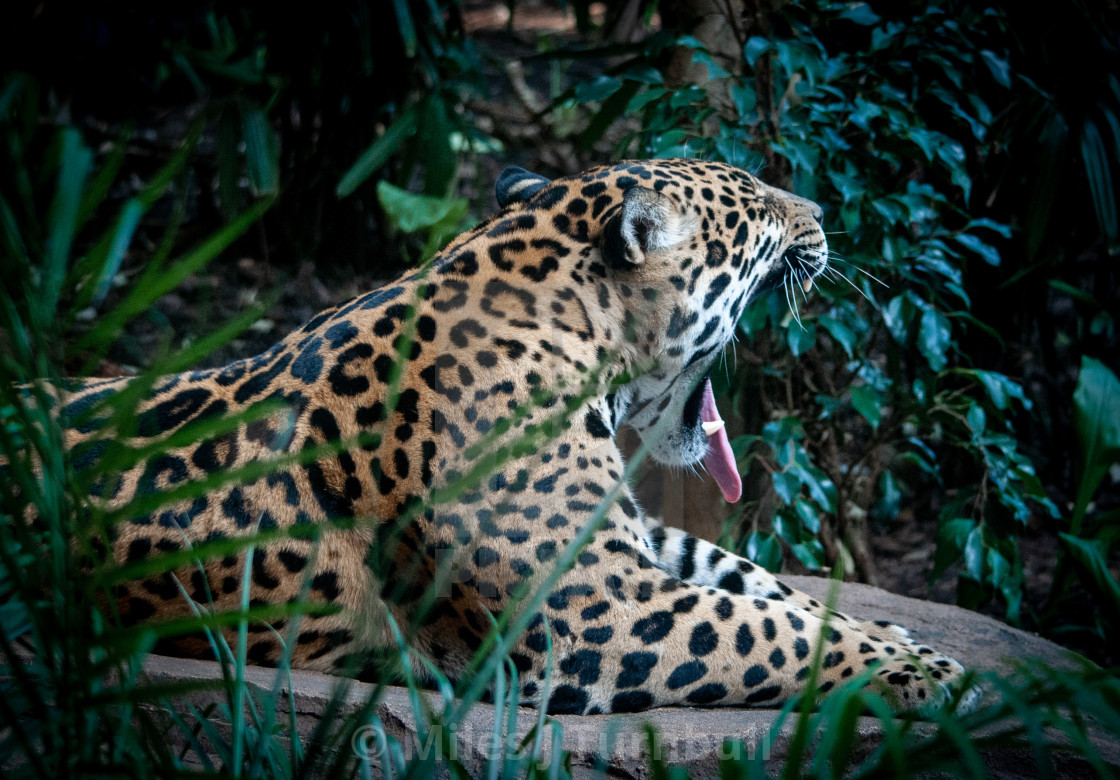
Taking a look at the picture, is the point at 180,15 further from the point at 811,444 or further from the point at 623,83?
the point at 811,444

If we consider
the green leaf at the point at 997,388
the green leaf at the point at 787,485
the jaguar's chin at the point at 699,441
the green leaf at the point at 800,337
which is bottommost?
the green leaf at the point at 787,485

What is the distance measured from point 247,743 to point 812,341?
9.02 feet

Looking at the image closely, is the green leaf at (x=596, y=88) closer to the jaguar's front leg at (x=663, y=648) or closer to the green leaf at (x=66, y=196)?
the jaguar's front leg at (x=663, y=648)

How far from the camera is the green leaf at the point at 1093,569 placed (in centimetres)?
383

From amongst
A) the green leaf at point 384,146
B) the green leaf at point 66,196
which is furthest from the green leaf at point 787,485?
the green leaf at point 66,196

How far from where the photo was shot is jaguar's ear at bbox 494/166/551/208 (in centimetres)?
310

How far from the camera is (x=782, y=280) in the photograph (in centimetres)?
316

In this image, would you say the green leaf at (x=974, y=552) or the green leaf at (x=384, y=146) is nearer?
the green leaf at (x=974, y=552)

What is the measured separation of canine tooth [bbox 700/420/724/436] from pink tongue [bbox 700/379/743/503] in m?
0.01

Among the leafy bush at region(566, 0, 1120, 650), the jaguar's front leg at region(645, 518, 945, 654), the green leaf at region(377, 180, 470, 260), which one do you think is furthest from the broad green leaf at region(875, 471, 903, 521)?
the green leaf at region(377, 180, 470, 260)

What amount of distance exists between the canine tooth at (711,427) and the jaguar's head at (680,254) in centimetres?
6

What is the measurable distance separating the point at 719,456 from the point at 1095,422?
244cm

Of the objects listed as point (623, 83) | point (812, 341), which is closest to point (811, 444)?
point (812, 341)

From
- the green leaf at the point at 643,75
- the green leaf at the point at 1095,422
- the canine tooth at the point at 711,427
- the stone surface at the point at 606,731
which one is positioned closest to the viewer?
the stone surface at the point at 606,731
